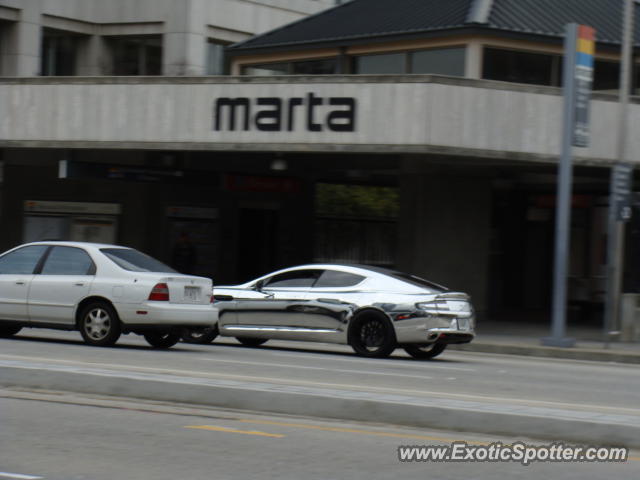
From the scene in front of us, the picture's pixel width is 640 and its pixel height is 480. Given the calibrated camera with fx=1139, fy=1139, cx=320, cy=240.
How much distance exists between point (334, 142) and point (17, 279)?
369 inches

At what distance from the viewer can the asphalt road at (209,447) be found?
7.26 m

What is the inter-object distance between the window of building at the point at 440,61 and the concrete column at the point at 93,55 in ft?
42.9

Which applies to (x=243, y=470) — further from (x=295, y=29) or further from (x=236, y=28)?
(x=236, y=28)

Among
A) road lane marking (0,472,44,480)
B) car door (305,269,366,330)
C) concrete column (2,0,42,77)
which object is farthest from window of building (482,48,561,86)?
road lane marking (0,472,44,480)

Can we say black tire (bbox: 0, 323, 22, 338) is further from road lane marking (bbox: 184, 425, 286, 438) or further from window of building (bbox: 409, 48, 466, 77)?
window of building (bbox: 409, 48, 466, 77)

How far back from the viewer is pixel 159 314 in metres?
15.4

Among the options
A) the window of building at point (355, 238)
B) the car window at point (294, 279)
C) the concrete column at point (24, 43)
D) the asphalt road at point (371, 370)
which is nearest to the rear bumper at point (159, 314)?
the asphalt road at point (371, 370)

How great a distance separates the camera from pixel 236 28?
3638 centimetres

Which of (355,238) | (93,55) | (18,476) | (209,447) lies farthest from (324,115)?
(18,476)

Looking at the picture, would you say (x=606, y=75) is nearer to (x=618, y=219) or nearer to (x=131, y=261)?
(x=618, y=219)

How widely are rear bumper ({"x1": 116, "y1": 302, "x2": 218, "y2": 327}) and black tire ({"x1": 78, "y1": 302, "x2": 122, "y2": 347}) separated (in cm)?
16

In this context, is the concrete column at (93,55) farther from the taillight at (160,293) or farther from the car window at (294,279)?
the taillight at (160,293)

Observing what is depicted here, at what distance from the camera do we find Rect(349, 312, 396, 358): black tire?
54.0ft

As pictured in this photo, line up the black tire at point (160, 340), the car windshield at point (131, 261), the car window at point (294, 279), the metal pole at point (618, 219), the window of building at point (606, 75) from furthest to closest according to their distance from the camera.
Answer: the window of building at point (606, 75)
the metal pole at point (618, 219)
the car window at point (294, 279)
the black tire at point (160, 340)
the car windshield at point (131, 261)
